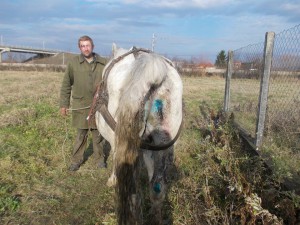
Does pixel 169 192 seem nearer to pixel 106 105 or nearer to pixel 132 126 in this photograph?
pixel 106 105

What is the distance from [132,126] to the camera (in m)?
2.76

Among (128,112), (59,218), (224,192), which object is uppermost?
(128,112)

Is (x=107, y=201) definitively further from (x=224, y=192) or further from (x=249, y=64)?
(x=249, y=64)

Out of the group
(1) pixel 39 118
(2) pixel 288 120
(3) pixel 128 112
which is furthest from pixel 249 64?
(1) pixel 39 118

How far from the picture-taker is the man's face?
4.75 metres

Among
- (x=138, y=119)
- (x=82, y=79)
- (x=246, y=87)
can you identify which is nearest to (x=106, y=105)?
(x=138, y=119)

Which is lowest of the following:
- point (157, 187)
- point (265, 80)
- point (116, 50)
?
point (157, 187)

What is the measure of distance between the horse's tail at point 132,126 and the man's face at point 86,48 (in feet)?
6.64

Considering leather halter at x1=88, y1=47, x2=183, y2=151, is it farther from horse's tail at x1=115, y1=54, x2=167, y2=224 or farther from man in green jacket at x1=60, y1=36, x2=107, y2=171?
man in green jacket at x1=60, y1=36, x2=107, y2=171

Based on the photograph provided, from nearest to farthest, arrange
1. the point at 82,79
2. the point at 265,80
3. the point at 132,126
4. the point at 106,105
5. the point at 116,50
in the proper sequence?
1. the point at 132,126
2. the point at 106,105
3. the point at 116,50
4. the point at 265,80
5. the point at 82,79

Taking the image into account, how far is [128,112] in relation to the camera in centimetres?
272

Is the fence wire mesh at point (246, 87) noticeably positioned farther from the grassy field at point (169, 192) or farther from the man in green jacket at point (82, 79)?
the man in green jacket at point (82, 79)

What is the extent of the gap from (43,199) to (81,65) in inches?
80.5

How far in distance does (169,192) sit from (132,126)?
1670 millimetres
